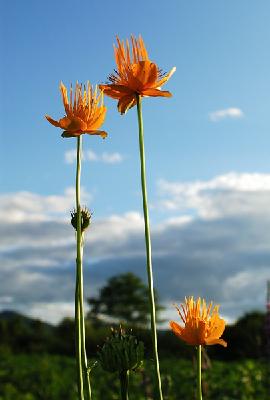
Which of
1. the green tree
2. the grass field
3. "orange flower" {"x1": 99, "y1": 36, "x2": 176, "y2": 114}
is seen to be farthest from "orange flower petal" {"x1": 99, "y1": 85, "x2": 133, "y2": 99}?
the green tree

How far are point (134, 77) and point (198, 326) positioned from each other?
2.83ft

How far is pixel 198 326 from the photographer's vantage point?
207cm

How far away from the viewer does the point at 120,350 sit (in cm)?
200

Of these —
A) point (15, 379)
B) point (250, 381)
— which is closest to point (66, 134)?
point (250, 381)

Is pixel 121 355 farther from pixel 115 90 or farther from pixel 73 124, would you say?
pixel 115 90

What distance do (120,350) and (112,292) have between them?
41165 millimetres

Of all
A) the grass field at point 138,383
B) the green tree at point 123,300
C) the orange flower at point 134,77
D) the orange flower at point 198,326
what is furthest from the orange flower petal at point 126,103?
the green tree at point 123,300

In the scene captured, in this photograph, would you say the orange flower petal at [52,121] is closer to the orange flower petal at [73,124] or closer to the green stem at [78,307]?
the orange flower petal at [73,124]

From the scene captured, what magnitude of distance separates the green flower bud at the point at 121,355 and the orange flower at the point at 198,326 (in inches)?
6.2

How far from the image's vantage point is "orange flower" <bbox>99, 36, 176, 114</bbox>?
2113 mm

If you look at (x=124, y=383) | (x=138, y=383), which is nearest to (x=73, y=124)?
(x=124, y=383)

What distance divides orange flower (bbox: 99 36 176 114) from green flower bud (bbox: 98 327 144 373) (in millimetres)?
843

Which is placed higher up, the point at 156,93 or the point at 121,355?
the point at 156,93

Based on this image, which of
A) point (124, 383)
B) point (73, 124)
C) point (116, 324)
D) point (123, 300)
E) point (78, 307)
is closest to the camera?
point (78, 307)
